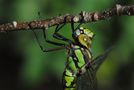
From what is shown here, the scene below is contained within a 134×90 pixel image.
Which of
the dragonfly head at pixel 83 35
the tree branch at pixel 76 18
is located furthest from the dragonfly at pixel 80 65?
the tree branch at pixel 76 18

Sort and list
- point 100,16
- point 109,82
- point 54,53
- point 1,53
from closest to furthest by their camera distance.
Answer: point 100,16 → point 54,53 → point 109,82 → point 1,53

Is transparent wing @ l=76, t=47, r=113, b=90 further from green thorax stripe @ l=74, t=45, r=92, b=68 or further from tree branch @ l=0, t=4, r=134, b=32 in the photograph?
tree branch @ l=0, t=4, r=134, b=32

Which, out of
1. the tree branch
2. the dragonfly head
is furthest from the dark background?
the tree branch

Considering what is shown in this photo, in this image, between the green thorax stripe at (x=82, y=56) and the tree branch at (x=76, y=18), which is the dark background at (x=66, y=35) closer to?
the green thorax stripe at (x=82, y=56)

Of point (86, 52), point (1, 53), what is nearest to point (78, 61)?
point (86, 52)

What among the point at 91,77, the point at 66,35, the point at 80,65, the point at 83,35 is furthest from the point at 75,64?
the point at 66,35

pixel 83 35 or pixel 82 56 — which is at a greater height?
pixel 83 35

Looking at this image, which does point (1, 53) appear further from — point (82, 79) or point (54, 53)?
point (82, 79)

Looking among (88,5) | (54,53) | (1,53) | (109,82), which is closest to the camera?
(88,5)

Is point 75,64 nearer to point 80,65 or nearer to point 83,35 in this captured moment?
point 80,65
